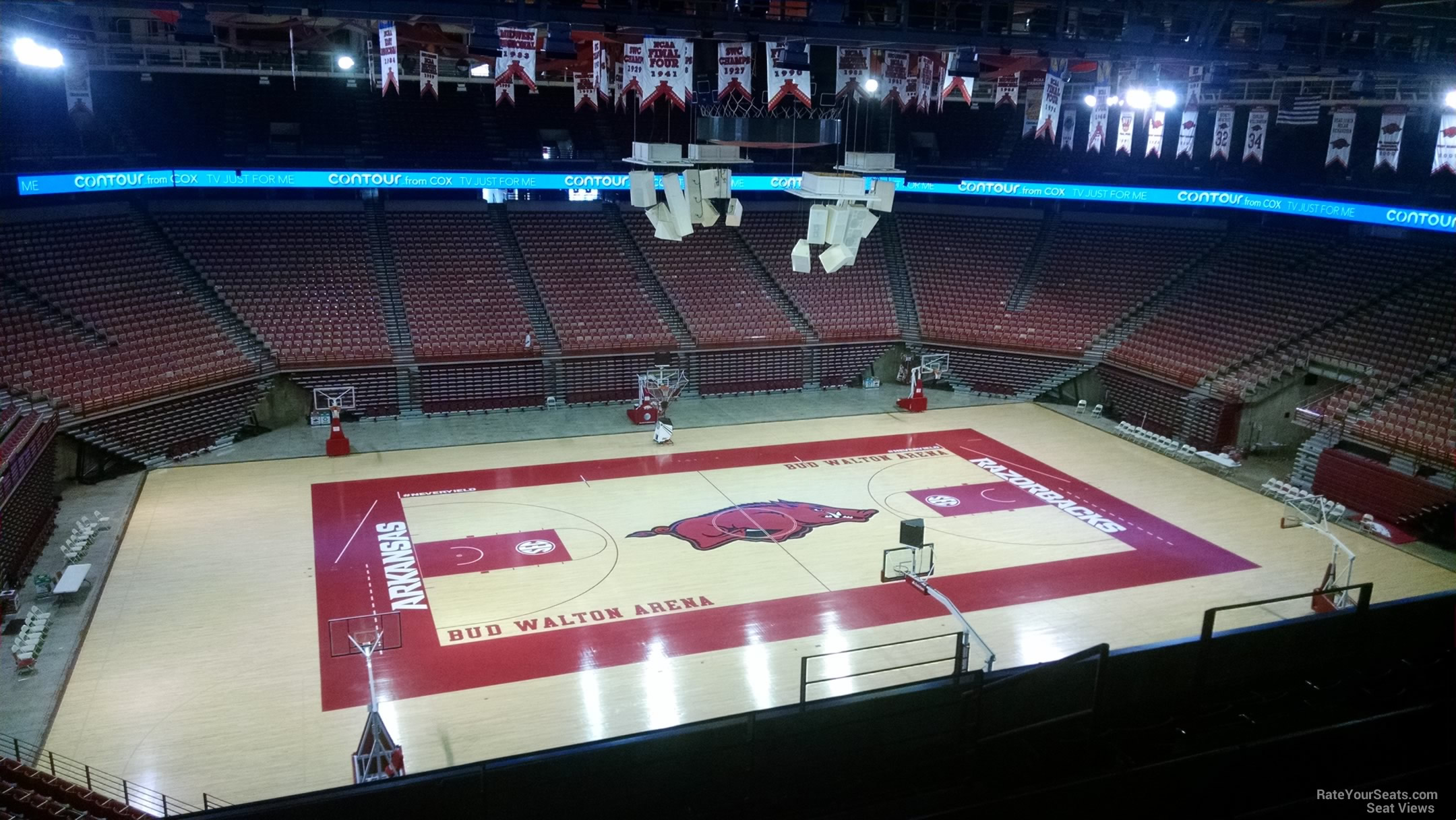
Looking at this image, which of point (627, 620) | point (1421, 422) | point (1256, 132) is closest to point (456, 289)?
point (627, 620)

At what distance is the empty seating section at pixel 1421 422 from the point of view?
67.0 feet

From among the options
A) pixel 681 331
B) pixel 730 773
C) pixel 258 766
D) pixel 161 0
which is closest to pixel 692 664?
pixel 258 766

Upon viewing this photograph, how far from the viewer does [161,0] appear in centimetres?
1147

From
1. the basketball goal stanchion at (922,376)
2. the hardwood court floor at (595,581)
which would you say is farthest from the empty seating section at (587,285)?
the basketball goal stanchion at (922,376)

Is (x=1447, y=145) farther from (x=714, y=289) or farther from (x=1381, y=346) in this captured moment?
(x=714, y=289)

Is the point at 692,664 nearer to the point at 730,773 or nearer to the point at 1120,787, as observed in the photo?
the point at 730,773

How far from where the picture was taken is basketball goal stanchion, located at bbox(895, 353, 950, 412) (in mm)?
28172

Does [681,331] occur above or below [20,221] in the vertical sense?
below

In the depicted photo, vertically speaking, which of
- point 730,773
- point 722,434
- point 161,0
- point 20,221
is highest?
point 161,0

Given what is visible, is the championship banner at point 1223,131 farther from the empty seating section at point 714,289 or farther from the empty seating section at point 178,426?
the empty seating section at point 178,426

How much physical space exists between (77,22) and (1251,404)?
29.4m

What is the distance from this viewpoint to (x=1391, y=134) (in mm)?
22375

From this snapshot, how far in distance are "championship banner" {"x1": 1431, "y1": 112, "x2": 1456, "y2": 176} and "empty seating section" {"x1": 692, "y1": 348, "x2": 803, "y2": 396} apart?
52.8 ft

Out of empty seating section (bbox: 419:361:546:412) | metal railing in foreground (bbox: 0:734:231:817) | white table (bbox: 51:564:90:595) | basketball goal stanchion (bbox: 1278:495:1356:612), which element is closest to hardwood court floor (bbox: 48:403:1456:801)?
metal railing in foreground (bbox: 0:734:231:817)
